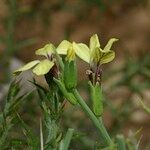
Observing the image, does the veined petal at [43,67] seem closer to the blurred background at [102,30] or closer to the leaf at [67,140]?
the leaf at [67,140]

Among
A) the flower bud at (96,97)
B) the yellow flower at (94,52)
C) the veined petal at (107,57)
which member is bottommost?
the flower bud at (96,97)

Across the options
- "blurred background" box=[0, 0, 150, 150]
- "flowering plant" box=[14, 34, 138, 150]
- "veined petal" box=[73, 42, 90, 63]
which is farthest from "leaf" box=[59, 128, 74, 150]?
"blurred background" box=[0, 0, 150, 150]

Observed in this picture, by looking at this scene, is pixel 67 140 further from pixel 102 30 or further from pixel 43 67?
pixel 102 30

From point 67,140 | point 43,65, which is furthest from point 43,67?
point 67,140

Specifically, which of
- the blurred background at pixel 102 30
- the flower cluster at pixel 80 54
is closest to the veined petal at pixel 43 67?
the flower cluster at pixel 80 54

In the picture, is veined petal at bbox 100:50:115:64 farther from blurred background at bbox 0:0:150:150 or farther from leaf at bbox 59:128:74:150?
blurred background at bbox 0:0:150:150

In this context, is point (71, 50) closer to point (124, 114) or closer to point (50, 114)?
point (50, 114)
